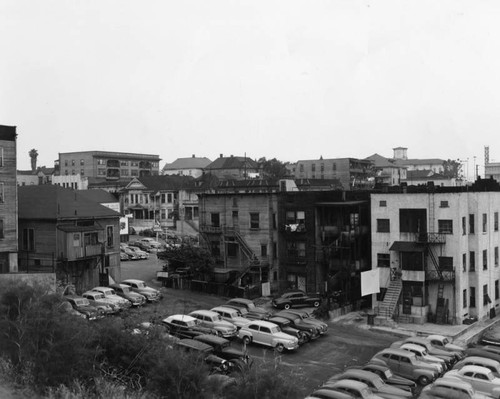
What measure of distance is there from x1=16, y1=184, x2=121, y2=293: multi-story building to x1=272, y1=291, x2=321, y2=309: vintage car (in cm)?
1669

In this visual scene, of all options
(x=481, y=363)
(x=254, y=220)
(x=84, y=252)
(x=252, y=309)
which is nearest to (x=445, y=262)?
(x=481, y=363)

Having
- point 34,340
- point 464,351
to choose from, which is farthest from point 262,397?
point 464,351

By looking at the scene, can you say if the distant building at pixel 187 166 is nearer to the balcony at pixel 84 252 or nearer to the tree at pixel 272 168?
the tree at pixel 272 168

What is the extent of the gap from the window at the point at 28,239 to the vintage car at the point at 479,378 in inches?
1417

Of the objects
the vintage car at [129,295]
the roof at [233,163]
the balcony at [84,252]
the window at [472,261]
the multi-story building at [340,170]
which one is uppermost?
the roof at [233,163]

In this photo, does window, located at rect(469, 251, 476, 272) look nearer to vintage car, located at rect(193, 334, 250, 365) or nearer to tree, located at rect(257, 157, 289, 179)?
vintage car, located at rect(193, 334, 250, 365)

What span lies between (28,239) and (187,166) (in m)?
119

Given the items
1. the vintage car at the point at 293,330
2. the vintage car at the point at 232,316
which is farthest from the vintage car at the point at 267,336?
the vintage car at the point at 232,316

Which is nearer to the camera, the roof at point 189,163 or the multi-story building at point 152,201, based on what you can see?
the multi-story building at point 152,201

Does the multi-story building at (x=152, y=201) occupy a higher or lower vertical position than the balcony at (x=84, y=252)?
higher

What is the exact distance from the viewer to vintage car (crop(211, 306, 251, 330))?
40.7 meters

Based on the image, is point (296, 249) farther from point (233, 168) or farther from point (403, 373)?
point (233, 168)

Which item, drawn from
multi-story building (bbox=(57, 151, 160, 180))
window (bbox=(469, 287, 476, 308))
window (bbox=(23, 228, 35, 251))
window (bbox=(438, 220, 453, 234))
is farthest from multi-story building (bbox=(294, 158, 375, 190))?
window (bbox=(23, 228, 35, 251))

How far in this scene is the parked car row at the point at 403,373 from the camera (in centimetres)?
2791
